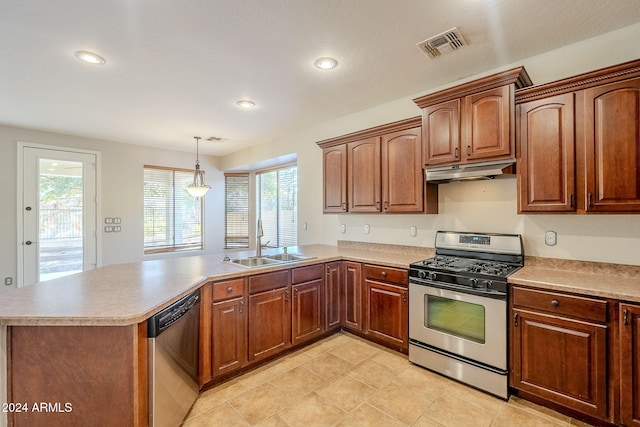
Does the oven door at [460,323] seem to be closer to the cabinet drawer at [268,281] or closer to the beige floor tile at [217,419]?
the cabinet drawer at [268,281]

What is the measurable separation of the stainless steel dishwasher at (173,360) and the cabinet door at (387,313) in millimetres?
1608

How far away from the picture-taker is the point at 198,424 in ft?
6.23

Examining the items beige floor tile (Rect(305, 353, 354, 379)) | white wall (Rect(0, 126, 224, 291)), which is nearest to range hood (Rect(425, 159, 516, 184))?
beige floor tile (Rect(305, 353, 354, 379))

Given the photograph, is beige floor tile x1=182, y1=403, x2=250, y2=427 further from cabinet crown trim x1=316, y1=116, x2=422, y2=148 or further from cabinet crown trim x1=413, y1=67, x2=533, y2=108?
cabinet crown trim x1=413, y1=67, x2=533, y2=108

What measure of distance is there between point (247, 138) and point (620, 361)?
190 inches

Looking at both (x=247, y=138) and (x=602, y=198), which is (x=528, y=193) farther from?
(x=247, y=138)

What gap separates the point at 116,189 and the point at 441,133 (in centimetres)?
511

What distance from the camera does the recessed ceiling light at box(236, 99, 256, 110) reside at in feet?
10.9

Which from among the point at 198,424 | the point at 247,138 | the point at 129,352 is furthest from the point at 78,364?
the point at 247,138

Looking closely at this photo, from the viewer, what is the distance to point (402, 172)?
298cm

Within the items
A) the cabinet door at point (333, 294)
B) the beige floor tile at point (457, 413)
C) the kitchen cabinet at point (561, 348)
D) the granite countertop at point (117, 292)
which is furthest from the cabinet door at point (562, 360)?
the cabinet door at point (333, 294)

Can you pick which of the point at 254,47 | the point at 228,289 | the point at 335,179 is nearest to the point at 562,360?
the point at 228,289

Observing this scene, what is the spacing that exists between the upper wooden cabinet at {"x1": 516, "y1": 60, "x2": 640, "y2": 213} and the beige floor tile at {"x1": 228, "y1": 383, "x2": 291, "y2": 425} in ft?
7.56

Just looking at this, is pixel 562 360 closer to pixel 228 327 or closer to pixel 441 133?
pixel 441 133
